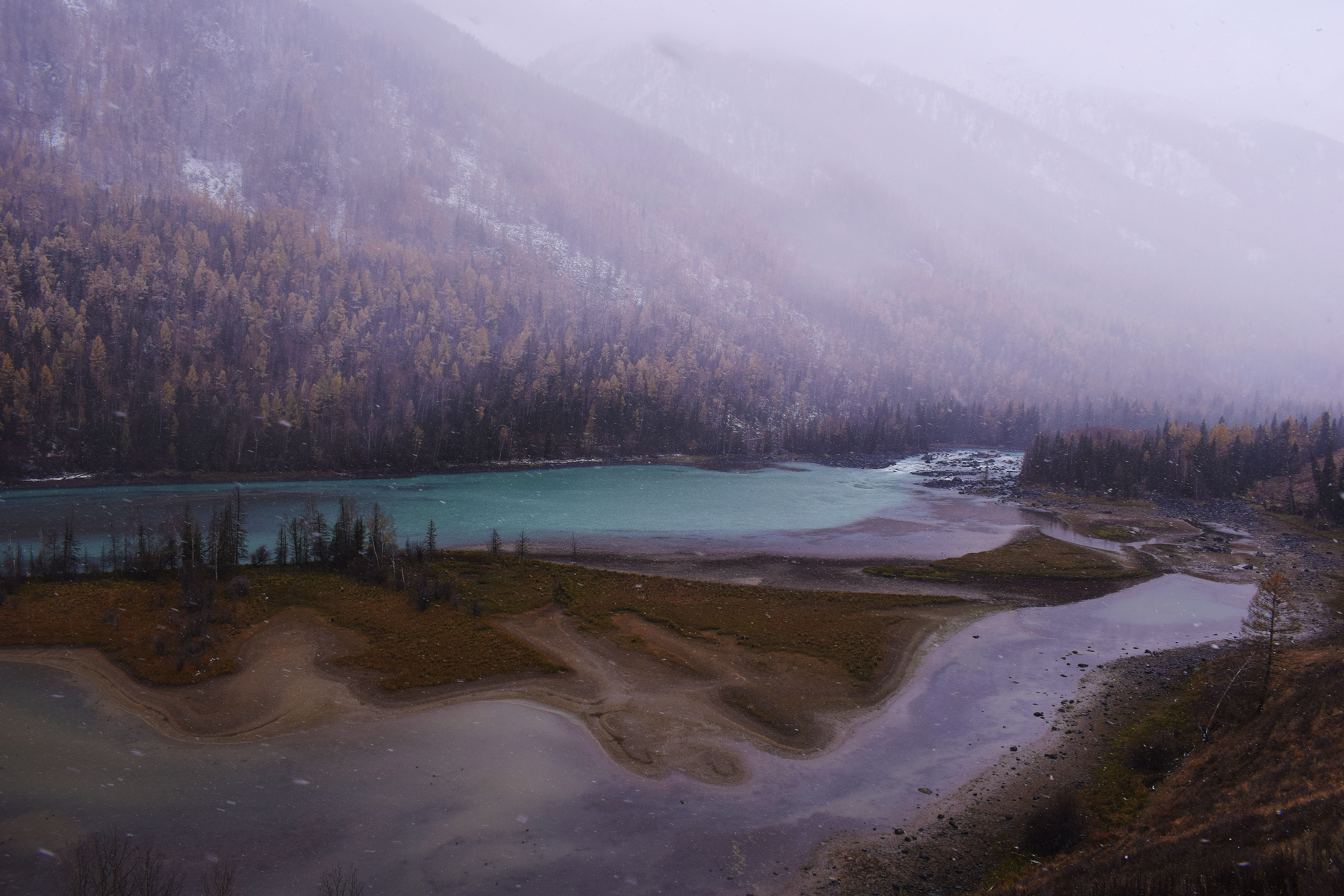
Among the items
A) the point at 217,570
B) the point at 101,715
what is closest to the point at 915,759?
the point at 101,715

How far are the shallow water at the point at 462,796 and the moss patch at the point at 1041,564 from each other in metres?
31.6

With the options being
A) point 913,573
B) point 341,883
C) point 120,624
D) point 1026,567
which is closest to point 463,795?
point 341,883

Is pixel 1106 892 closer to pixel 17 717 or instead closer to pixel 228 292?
pixel 17 717

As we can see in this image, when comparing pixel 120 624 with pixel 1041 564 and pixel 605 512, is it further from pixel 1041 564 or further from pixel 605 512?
pixel 1041 564

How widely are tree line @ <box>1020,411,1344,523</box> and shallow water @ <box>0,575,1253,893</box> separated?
371 ft

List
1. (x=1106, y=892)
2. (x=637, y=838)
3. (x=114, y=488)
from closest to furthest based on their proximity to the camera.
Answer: (x=1106, y=892)
(x=637, y=838)
(x=114, y=488)

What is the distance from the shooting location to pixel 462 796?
22906 millimetres

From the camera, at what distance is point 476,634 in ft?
124

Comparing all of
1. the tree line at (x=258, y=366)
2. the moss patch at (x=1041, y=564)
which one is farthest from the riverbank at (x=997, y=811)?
the tree line at (x=258, y=366)

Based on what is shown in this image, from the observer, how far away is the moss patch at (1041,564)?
6034cm

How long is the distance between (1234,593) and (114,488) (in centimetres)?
13694

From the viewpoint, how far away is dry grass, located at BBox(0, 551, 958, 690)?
110ft

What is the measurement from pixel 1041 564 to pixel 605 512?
176 ft

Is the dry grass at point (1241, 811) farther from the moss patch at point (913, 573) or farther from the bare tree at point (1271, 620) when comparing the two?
the moss patch at point (913, 573)
